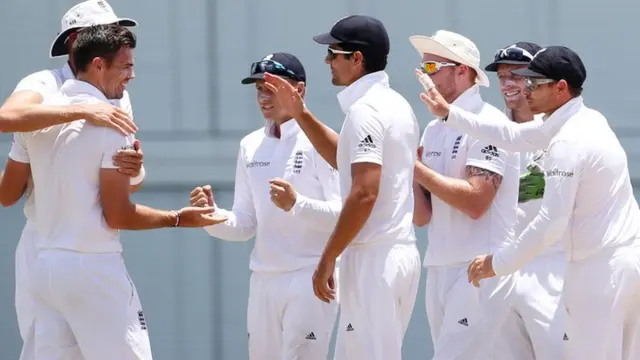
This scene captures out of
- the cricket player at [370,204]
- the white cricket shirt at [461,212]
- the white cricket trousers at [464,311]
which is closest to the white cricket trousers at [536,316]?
the white cricket trousers at [464,311]

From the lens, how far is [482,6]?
25.6 ft

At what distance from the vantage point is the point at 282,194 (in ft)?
19.1

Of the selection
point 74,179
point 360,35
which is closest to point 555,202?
point 360,35

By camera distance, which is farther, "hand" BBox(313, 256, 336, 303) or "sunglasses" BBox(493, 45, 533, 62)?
"sunglasses" BBox(493, 45, 533, 62)

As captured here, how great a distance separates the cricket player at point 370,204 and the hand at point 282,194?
0.89ft

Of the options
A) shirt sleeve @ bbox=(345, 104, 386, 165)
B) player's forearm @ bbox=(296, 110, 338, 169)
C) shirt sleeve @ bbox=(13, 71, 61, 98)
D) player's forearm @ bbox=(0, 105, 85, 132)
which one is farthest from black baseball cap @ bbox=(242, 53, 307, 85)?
player's forearm @ bbox=(0, 105, 85, 132)

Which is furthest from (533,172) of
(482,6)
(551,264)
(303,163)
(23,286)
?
(23,286)

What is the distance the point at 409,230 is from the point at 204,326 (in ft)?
8.91

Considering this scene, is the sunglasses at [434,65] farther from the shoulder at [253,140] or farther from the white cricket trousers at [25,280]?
the white cricket trousers at [25,280]

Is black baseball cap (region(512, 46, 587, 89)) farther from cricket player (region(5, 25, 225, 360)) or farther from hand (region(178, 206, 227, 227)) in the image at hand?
cricket player (region(5, 25, 225, 360))

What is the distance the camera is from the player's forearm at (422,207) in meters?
6.23

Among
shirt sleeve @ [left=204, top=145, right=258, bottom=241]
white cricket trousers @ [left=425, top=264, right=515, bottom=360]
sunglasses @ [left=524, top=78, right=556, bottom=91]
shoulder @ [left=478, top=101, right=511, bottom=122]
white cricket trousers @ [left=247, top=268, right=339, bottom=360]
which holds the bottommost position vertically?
white cricket trousers @ [left=247, top=268, right=339, bottom=360]

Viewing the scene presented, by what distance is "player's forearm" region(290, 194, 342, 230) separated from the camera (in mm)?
5953

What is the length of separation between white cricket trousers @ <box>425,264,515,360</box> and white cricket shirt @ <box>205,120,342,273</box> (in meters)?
0.54
